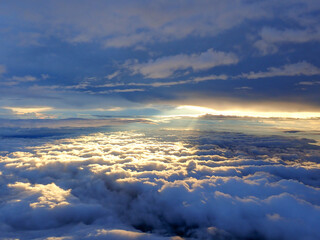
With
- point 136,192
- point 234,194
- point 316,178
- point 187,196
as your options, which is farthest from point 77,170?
point 316,178

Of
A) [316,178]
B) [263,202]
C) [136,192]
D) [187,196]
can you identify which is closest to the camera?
[263,202]

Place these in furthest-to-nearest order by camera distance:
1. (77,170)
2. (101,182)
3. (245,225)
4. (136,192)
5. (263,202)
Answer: (77,170), (101,182), (136,192), (263,202), (245,225)

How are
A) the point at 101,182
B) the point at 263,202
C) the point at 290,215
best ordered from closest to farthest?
the point at 290,215
the point at 263,202
the point at 101,182

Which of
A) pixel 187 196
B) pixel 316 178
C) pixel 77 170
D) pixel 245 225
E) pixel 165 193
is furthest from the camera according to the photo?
pixel 77 170

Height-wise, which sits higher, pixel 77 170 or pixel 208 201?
pixel 208 201

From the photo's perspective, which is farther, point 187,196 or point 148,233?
point 187,196

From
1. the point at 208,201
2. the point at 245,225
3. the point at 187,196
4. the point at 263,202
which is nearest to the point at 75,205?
the point at 187,196

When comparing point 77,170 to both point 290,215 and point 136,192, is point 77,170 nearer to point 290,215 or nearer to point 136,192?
point 136,192

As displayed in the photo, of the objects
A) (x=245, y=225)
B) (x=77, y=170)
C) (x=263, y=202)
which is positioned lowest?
(x=77, y=170)

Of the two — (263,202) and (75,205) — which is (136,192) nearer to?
(75,205)
